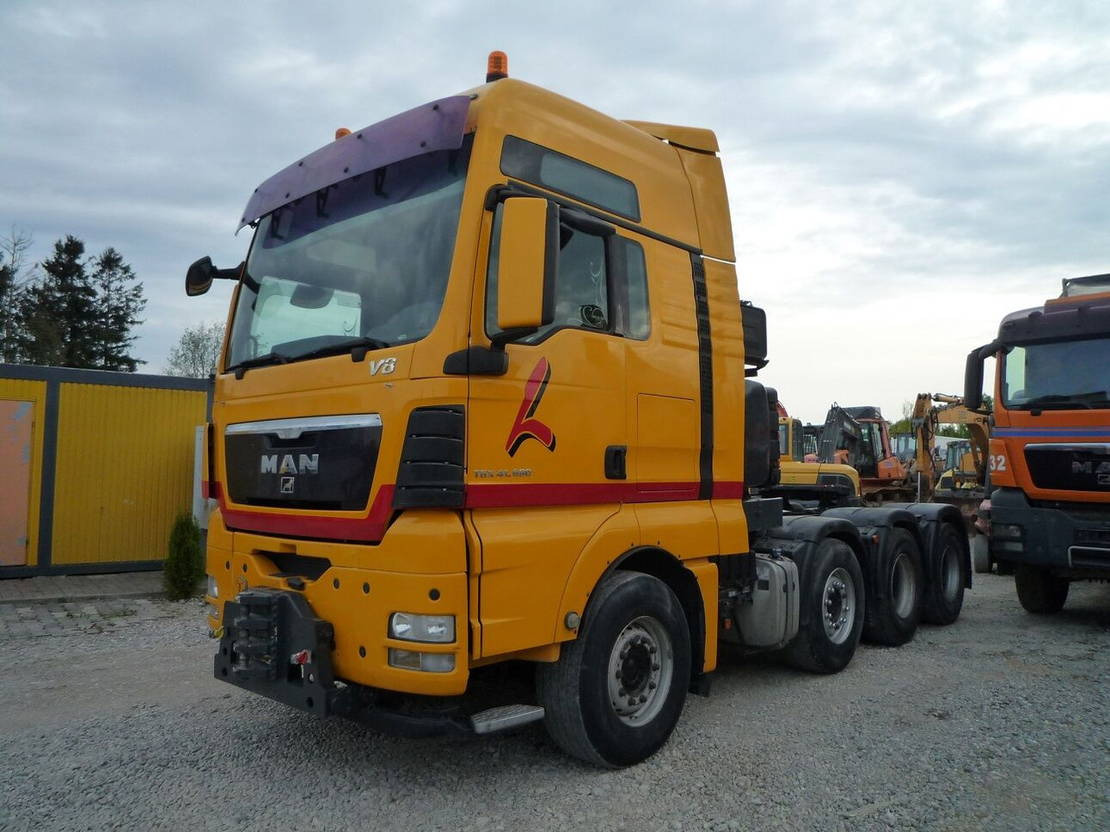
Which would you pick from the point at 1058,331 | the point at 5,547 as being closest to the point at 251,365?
the point at 1058,331

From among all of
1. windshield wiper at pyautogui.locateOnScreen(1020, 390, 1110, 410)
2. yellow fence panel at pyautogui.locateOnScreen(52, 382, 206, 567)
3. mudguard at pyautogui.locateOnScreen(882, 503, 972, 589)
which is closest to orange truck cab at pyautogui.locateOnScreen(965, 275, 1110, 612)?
windshield wiper at pyautogui.locateOnScreen(1020, 390, 1110, 410)

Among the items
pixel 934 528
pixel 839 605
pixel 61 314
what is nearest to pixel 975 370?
pixel 934 528

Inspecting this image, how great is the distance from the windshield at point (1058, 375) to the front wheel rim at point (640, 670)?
557 centimetres

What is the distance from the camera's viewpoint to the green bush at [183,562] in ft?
32.2

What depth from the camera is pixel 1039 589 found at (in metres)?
8.88

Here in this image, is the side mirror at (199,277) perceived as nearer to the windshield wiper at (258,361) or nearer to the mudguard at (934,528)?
the windshield wiper at (258,361)

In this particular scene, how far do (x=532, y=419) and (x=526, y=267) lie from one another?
2.42 feet

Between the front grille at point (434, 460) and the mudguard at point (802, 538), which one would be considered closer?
the front grille at point (434, 460)

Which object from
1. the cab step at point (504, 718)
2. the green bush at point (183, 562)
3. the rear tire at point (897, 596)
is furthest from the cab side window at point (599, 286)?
the green bush at point (183, 562)

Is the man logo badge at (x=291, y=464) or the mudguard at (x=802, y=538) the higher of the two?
the man logo badge at (x=291, y=464)

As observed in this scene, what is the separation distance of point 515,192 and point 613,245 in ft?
2.54

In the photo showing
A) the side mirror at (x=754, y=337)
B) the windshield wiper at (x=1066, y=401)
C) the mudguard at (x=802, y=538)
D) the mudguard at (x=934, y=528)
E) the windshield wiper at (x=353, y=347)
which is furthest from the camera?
the mudguard at (x=934, y=528)

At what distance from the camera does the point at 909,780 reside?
14.0 feet

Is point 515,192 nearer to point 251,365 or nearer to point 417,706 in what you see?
point 251,365
